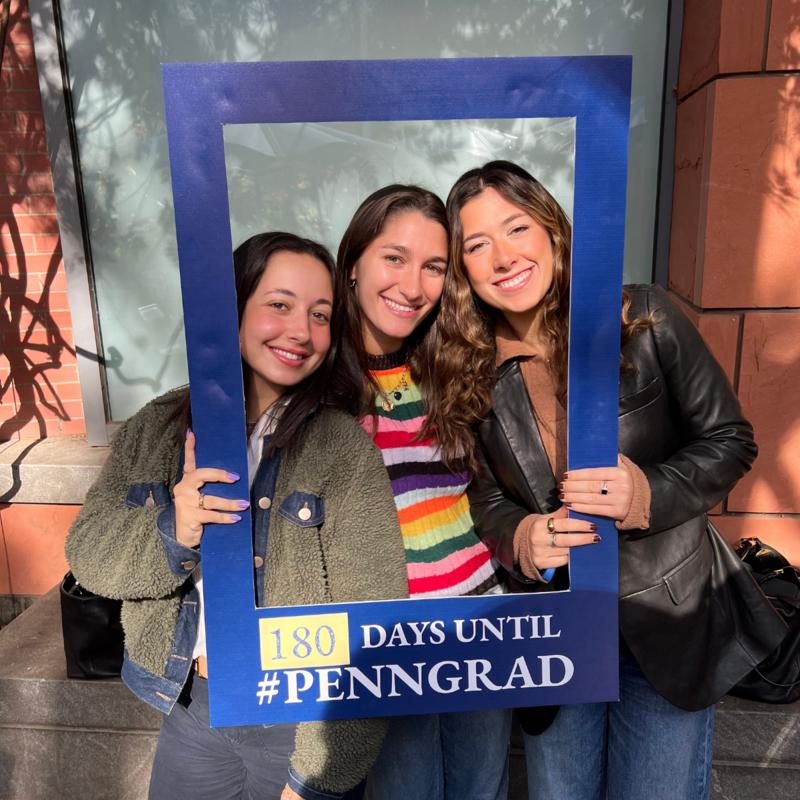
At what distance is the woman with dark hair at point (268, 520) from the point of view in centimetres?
127

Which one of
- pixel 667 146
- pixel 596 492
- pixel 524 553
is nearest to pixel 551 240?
pixel 596 492

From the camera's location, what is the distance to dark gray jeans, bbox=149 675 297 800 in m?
1.42

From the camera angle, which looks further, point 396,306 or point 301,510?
point 396,306

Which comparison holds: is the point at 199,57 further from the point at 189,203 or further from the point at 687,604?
the point at 687,604

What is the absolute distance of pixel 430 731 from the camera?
5.37 feet

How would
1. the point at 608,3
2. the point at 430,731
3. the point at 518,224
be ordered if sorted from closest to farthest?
the point at 518,224 < the point at 430,731 < the point at 608,3

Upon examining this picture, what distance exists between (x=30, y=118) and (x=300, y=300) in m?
2.51

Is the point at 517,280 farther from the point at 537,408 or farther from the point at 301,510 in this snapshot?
the point at 301,510

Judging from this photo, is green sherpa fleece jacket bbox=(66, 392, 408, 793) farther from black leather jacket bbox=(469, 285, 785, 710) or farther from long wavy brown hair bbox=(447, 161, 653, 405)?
long wavy brown hair bbox=(447, 161, 653, 405)

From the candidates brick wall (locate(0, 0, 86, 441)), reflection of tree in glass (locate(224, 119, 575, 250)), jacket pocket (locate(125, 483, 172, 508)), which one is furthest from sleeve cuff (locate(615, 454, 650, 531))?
brick wall (locate(0, 0, 86, 441))

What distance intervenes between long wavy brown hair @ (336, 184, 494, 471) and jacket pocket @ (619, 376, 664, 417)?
0.97 feet

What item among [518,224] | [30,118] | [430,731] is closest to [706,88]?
[518,224]

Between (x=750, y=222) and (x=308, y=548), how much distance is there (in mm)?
2056

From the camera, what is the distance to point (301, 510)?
4.27ft
